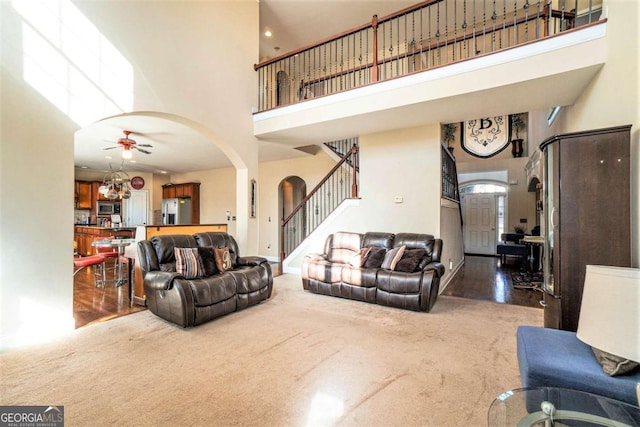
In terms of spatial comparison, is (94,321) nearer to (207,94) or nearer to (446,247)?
(207,94)

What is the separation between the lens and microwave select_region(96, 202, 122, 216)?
9.04 metres

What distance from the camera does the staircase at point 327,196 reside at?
5.87 m

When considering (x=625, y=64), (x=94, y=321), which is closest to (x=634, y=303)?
(x=625, y=64)

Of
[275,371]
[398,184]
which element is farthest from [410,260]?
→ [275,371]

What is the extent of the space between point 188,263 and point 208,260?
0.27m

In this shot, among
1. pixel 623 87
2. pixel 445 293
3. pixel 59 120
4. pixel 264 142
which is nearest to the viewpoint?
pixel 623 87

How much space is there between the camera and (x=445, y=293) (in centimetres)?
466

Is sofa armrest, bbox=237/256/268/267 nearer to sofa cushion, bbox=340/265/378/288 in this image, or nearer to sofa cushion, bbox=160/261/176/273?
sofa cushion, bbox=160/261/176/273

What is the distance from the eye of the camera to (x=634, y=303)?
1.22 m

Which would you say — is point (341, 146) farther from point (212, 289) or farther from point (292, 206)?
point (212, 289)

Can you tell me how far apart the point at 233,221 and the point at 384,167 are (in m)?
5.17

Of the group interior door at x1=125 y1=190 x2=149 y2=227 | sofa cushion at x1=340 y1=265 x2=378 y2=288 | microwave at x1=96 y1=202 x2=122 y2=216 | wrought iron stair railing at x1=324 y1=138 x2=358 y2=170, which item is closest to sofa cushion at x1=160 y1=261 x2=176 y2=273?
sofa cushion at x1=340 y1=265 x2=378 y2=288

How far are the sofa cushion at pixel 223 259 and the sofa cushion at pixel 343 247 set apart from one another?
62.0 inches

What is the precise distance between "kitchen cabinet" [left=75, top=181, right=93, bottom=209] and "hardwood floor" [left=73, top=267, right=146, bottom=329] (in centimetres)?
478
